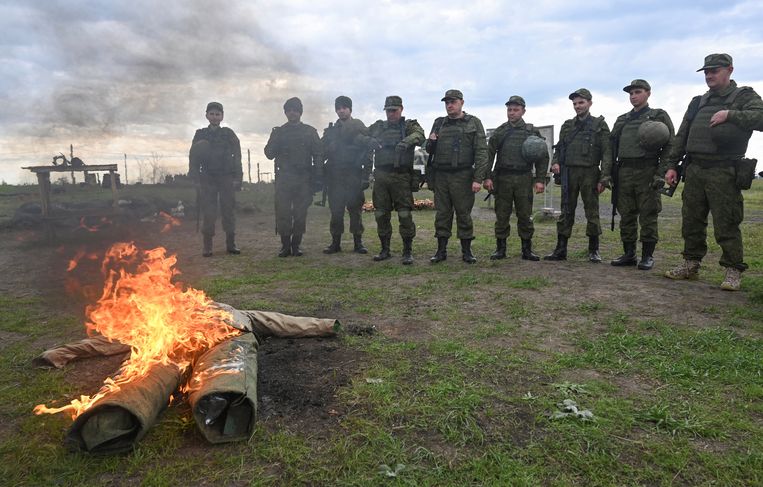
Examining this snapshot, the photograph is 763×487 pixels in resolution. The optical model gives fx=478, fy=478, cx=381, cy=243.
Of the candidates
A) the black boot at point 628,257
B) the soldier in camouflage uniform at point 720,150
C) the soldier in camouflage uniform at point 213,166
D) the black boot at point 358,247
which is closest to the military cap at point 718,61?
the soldier in camouflage uniform at point 720,150

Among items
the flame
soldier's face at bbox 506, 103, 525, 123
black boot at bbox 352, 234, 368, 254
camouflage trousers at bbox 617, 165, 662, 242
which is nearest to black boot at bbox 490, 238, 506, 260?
camouflage trousers at bbox 617, 165, 662, 242

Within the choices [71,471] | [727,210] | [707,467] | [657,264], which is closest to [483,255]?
[657,264]

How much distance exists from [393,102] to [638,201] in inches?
166

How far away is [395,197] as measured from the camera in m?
8.29

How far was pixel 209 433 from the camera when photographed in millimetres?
2822

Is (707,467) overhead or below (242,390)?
below

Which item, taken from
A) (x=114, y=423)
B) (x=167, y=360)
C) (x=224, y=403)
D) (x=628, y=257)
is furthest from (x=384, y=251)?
(x=114, y=423)

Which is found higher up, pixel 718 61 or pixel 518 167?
pixel 718 61

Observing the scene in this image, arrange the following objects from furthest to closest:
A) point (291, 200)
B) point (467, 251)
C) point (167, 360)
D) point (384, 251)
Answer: point (291, 200)
point (384, 251)
point (467, 251)
point (167, 360)

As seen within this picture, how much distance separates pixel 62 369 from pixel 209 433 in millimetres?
1840

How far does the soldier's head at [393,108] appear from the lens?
8.23m

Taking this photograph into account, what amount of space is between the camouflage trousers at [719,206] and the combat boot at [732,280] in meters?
0.06

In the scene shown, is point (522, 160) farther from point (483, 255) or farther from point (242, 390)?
point (242, 390)

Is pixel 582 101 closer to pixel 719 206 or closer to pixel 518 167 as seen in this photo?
pixel 518 167
